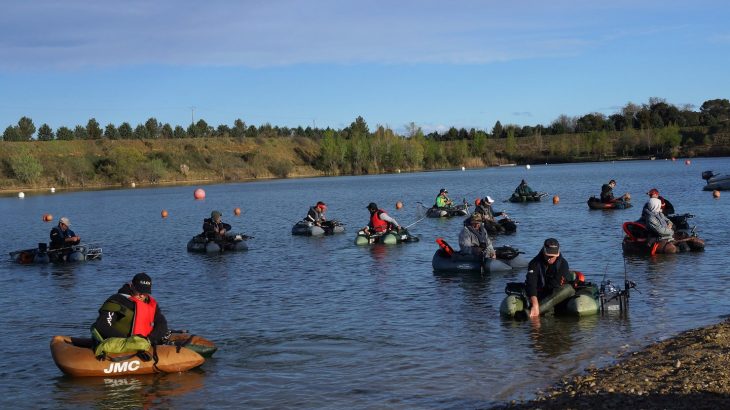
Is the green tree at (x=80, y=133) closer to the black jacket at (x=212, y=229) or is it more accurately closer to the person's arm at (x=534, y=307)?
the black jacket at (x=212, y=229)

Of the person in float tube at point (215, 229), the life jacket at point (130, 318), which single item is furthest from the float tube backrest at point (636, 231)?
the life jacket at point (130, 318)

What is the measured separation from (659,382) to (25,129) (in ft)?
447

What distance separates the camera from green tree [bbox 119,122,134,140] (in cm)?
13994

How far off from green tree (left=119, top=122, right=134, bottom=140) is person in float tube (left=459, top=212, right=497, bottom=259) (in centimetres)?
12634

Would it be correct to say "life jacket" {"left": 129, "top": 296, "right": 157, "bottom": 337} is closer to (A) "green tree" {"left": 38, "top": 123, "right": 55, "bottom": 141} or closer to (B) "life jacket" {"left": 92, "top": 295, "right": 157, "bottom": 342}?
(B) "life jacket" {"left": 92, "top": 295, "right": 157, "bottom": 342}

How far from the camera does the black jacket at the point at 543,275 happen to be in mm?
14508

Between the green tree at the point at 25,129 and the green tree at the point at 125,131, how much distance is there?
1347 cm

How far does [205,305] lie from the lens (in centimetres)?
1841

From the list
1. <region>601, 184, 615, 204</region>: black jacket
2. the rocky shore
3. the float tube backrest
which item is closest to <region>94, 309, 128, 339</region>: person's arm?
the rocky shore

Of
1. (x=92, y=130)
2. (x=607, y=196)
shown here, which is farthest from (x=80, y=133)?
(x=607, y=196)

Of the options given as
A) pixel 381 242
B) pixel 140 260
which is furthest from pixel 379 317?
pixel 140 260

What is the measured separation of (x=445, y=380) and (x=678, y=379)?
3.04 meters

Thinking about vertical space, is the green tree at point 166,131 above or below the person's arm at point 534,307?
above

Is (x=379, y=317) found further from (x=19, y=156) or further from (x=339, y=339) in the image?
(x=19, y=156)
